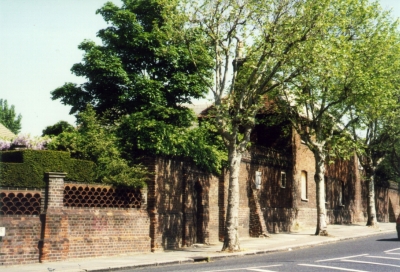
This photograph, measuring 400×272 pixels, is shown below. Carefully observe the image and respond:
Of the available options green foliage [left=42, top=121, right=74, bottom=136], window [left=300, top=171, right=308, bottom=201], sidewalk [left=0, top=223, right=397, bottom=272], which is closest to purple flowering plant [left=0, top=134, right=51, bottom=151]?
green foliage [left=42, top=121, right=74, bottom=136]

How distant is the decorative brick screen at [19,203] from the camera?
14805 mm

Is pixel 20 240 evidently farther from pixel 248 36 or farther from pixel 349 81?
pixel 349 81

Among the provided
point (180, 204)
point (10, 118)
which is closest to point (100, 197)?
point (180, 204)

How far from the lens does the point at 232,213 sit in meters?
19.1

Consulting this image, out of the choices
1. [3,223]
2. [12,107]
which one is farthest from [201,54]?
[12,107]

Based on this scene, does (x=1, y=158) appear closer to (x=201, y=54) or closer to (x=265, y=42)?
(x=201, y=54)

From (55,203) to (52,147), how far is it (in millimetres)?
4434

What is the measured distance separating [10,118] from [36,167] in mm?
47756

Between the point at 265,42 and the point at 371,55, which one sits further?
the point at 371,55

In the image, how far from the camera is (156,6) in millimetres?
24281

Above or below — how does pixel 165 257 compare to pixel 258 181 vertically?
below

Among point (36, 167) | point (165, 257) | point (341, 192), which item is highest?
point (36, 167)

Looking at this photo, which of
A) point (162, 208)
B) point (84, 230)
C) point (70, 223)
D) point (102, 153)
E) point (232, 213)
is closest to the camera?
point (70, 223)

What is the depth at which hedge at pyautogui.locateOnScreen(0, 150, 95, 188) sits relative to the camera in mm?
16172
